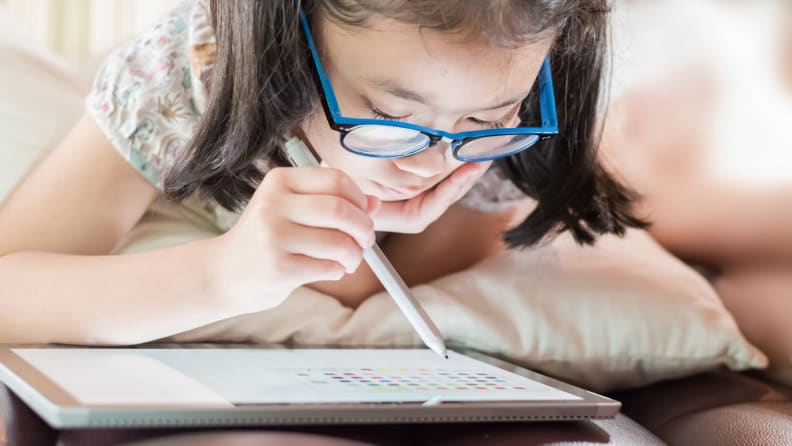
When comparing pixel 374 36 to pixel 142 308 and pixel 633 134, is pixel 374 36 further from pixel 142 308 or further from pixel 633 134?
pixel 633 134

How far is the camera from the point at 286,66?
30.1 inches

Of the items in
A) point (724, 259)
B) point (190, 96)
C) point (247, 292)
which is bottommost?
point (724, 259)

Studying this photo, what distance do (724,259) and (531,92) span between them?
1.50 feet

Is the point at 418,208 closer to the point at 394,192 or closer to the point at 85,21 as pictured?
the point at 394,192

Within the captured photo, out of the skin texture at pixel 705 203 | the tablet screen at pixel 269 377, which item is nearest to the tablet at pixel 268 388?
the tablet screen at pixel 269 377

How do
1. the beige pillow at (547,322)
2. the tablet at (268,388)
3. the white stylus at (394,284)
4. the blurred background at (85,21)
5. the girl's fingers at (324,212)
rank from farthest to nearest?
1. the blurred background at (85,21)
2. the beige pillow at (547,322)
3. the white stylus at (394,284)
4. the girl's fingers at (324,212)
5. the tablet at (268,388)

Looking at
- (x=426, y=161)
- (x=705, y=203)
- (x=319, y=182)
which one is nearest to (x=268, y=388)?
(x=319, y=182)

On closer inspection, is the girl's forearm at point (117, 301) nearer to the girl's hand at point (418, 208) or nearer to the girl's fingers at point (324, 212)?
the girl's fingers at point (324, 212)

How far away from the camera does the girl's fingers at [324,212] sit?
2.20ft

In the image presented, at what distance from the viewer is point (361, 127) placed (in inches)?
29.3

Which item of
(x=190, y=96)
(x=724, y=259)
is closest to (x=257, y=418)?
(x=190, y=96)

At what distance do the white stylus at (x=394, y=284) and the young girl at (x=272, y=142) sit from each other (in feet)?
0.07

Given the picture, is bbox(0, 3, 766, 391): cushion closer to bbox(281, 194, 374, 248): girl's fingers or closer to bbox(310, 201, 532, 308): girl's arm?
bbox(310, 201, 532, 308): girl's arm

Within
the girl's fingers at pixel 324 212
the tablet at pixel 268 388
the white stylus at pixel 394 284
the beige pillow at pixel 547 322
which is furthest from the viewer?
the beige pillow at pixel 547 322
